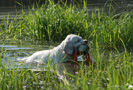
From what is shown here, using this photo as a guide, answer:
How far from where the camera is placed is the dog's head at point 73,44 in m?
7.15

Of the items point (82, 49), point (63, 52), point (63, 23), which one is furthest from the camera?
point (63, 23)

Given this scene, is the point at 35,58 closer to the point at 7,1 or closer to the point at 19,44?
the point at 19,44

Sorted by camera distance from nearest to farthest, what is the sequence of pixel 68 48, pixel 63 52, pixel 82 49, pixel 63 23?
pixel 82 49
pixel 68 48
pixel 63 52
pixel 63 23

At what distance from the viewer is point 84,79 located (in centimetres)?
→ 445

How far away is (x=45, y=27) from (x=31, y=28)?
1.92 feet

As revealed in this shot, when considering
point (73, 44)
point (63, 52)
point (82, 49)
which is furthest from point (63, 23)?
point (82, 49)

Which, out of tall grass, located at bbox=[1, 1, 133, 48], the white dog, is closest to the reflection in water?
the white dog

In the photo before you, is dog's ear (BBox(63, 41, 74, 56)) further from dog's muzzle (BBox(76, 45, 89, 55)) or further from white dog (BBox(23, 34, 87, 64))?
dog's muzzle (BBox(76, 45, 89, 55))

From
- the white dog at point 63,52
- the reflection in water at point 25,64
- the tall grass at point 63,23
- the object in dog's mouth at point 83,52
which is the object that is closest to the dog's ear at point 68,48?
the white dog at point 63,52

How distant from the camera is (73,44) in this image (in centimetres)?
723

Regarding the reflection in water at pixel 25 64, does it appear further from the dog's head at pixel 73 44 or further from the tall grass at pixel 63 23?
the tall grass at pixel 63 23

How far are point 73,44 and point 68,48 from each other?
0.16m

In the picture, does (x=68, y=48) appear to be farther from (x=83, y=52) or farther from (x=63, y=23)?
(x=63, y=23)

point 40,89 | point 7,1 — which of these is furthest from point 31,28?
point 7,1
